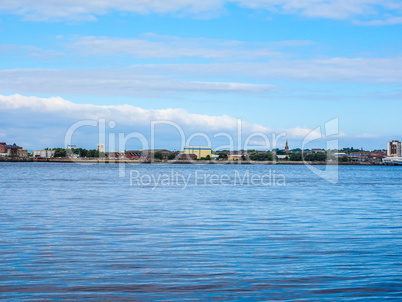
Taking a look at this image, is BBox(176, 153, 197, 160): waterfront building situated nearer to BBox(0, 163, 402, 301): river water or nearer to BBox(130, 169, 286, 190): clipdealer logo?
BBox(130, 169, 286, 190): clipdealer logo

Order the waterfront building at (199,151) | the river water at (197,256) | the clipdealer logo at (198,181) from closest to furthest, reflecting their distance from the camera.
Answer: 1. the river water at (197,256)
2. the clipdealer logo at (198,181)
3. the waterfront building at (199,151)

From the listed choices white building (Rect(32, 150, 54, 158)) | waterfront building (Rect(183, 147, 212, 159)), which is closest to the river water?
waterfront building (Rect(183, 147, 212, 159))

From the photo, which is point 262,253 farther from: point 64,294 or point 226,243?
point 64,294

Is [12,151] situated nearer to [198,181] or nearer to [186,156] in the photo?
[186,156]

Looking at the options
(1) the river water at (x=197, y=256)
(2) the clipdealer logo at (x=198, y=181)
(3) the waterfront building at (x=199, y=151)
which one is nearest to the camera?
(1) the river water at (x=197, y=256)

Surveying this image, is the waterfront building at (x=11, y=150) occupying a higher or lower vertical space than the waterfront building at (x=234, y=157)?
higher

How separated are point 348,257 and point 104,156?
173 m

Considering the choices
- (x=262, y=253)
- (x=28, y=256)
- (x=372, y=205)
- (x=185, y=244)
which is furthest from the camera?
(x=372, y=205)

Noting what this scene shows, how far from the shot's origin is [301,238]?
481 inches

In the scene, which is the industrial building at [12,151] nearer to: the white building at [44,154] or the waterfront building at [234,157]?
the white building at [44,154]

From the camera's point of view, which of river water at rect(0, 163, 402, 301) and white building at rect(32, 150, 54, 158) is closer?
river water at rect(0, 163, 402, 301)

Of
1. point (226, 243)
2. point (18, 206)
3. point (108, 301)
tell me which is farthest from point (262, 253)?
point (18, 206)

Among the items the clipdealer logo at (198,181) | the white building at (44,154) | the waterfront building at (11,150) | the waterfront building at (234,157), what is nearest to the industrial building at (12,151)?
the waterfront building at (11,150)

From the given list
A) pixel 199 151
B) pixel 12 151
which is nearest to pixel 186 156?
pixel 199 151
